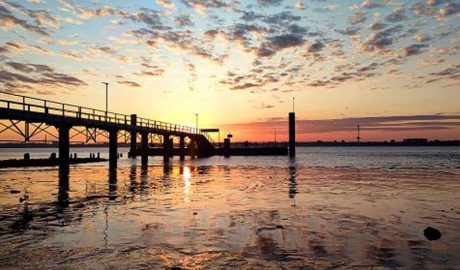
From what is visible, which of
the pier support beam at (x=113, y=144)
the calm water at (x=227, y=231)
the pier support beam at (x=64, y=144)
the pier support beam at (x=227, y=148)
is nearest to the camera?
the calm water at (x=227, y=231)

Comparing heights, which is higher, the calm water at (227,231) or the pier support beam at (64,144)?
the pier support beam at (64,144)

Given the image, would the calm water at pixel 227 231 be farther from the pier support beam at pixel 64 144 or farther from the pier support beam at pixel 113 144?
the pier support beam at pixel 113 144

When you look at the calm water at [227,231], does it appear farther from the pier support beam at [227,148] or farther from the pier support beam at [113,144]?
the pier support beam at [227,148]

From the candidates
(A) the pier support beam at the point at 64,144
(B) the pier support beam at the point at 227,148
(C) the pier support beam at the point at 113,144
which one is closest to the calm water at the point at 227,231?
(A) the pier support beam at the point at 64,144

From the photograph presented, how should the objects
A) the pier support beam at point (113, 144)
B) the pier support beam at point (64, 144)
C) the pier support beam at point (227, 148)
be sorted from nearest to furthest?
the pier support beam at point (64, 144)
the pier support beam at point (113, 144)
the pier support beam at point (227, 148)

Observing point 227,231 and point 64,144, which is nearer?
point 227,231

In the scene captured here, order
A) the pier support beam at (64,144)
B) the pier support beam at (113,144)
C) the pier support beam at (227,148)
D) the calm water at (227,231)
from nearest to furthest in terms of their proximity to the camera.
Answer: the calm water at (227,231) → the pier support beam at (64,144) → the pier support beam at (113,144) → the pier support beam at (227,148)

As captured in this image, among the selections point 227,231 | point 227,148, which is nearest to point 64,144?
point 227,231

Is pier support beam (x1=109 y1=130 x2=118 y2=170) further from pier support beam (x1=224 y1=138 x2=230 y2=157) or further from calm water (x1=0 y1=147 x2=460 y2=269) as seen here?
pier support beam (x1=224 y1=138 x2=230 y2=157)

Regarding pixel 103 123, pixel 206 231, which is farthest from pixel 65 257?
pixel 103 123

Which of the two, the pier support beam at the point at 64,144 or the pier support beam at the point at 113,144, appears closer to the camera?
the pier support beam at the point at 64,144

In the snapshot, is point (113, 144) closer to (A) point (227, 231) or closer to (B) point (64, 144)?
(B) point (64, 144)

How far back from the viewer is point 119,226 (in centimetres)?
1340

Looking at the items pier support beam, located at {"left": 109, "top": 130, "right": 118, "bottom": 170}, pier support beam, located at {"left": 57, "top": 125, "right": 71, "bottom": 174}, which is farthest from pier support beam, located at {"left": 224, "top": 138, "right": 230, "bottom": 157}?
pier support beam, located at {"left": 57, "top": 125, "right": 71, "bottom": 174}
